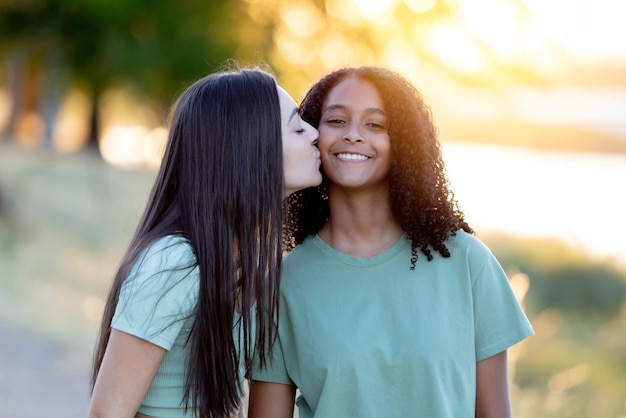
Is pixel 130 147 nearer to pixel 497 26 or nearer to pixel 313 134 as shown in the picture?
pixel 497 26

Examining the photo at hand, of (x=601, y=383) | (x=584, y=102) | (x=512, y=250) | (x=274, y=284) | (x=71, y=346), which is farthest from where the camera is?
(x=584, y=102)

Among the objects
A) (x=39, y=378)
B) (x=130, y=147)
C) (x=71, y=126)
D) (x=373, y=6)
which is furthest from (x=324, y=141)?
(x=71, y=126)

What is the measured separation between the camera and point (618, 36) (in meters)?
27.0

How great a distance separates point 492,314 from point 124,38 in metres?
10.1

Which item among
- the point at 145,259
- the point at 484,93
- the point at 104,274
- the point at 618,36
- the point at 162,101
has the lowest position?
the point at 145,259

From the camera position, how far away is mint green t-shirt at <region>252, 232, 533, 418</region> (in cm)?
288

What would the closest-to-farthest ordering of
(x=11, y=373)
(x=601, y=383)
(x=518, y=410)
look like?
1. (x=518, y=410)
2. (x=601, y=383)
3. (x=11, y=373)

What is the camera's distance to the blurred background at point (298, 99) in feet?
21.5

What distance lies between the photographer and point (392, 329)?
2.93 metres

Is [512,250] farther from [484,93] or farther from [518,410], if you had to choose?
[518,410]

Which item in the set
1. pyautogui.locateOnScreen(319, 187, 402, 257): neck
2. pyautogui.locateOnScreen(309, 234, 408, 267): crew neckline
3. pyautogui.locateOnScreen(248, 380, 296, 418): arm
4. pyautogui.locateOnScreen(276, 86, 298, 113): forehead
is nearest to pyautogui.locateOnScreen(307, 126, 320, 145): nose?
pyautogui.locateOnScreen(276, 86, 298, 113): forehead

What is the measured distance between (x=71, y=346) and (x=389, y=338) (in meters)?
5.28

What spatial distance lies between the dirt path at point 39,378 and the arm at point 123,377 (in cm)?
405

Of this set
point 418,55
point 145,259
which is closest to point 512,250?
point 418,55
